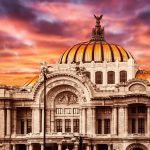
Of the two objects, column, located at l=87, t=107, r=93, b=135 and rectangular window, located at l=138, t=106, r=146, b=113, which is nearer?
rectangular window, located at l=138, t=106, r=146, b=113

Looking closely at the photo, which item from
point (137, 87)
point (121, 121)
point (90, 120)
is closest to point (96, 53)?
point (90, 120)

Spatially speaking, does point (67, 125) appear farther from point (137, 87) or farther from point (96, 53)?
point (96, 53)

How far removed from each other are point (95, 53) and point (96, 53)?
17 centimetres

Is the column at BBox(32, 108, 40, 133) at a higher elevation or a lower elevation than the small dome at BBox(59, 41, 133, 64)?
lower

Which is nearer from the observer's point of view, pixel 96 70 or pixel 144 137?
pixel 144 137

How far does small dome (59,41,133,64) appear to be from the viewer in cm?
12769

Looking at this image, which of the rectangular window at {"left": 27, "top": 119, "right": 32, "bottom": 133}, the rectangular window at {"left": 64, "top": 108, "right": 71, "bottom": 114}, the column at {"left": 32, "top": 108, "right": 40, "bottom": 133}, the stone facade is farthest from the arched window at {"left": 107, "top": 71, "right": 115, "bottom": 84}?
the rectangular window at {"left": 27, "top": 119, "right": 32, "bottom": 133}

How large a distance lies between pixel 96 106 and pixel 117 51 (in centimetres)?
1275

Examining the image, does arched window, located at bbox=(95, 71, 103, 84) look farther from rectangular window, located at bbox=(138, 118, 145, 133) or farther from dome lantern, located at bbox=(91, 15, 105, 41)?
rectangular window, located at bbox=(138, 118, 145, 133)

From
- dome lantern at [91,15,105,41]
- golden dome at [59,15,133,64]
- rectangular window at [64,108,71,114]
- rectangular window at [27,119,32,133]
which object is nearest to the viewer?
rectangular window at [64,108,71,114]

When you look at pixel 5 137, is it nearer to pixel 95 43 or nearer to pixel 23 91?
pixel 23 91

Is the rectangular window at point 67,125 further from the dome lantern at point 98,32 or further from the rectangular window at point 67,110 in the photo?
the dome lantern at point 98,32

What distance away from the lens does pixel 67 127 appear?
121625 mm

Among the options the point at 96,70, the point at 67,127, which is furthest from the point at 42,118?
the point at 96,70
